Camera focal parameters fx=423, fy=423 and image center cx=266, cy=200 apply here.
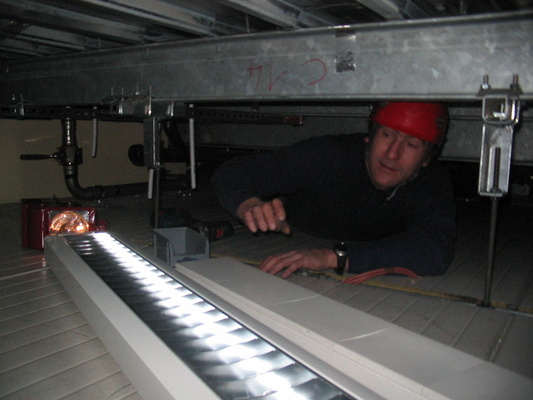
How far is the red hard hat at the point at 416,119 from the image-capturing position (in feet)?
5.20

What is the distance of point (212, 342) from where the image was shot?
0.73 m

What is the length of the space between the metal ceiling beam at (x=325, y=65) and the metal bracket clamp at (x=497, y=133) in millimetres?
23

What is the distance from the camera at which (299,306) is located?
90cm

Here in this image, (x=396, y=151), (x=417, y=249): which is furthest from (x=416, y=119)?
(x=417, y=249)

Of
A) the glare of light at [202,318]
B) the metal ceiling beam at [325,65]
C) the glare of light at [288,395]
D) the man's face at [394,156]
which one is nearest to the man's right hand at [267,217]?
the metal ceiling beam at [325,65]

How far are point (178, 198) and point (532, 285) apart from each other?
2.29m

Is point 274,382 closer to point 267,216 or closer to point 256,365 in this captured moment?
point 256,365

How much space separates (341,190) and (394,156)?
30 cm

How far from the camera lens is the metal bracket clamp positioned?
2.88ft

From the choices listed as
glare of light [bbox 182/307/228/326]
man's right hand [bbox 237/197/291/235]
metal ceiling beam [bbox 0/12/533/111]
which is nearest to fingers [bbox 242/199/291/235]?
man's right hand [bbox 237/197/291/235]

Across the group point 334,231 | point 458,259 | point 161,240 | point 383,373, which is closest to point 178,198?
point 334,231

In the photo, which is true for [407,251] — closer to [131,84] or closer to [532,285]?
[532,285]

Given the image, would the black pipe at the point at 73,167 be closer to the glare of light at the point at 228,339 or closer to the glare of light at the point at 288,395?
the glare of light at the point at 228,339

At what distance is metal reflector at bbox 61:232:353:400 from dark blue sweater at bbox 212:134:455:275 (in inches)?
27.3
